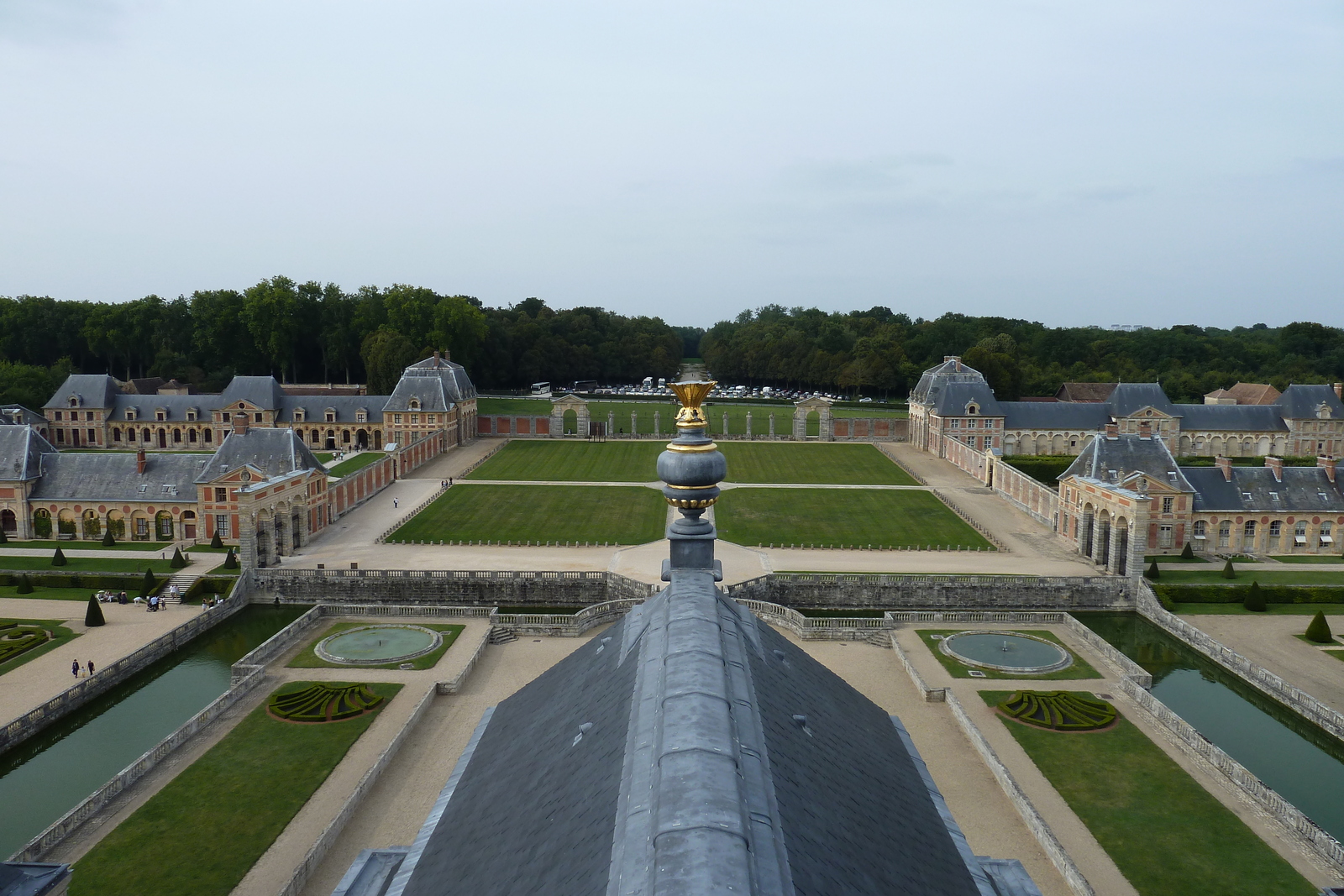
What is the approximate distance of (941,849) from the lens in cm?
907

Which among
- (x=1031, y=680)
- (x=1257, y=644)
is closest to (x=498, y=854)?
(x=1031, y=680)

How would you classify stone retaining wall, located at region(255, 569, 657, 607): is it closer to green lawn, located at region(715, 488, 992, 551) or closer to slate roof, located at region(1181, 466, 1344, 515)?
green lawn, located at region(715, 488, 992, 551)

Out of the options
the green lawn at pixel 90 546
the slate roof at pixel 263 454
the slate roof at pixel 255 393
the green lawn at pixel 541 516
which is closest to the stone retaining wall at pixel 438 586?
the green lawn at pixel 541 516

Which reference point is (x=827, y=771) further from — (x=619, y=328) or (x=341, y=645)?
(x=619, y=328)

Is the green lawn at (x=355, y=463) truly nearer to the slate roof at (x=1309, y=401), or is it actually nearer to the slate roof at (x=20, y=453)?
the slate roof at (x=20, y=453)

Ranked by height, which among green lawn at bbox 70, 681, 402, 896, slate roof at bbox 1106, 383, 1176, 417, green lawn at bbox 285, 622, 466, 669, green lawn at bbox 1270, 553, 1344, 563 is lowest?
green lawn at bbox 70, 681, 402, 896

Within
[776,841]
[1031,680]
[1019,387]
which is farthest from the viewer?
[1019,387]

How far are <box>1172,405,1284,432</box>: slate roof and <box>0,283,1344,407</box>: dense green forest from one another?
82.4 ft

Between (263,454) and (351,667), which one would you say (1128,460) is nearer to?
(351,667)

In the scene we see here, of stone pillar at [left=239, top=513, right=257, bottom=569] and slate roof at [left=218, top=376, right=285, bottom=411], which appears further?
slate roof at [left=218, top=376, right=285, bottom=411]

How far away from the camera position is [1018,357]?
393 feet

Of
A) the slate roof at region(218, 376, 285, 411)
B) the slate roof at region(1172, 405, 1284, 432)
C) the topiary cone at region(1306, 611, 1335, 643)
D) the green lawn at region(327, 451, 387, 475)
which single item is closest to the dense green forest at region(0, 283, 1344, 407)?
the slate roof at region(218, 376, 285, 411)

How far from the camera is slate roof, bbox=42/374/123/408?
80812mm

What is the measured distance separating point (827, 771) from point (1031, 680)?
25.5 m
